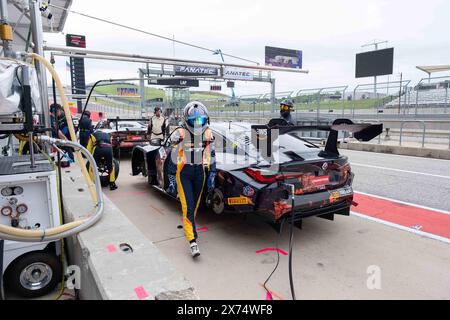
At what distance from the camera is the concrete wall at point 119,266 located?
2.17m

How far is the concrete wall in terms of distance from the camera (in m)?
2.17

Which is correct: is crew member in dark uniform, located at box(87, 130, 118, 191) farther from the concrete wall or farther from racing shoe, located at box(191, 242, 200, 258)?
racing shoe, located at box(191, 242, 200, 258)

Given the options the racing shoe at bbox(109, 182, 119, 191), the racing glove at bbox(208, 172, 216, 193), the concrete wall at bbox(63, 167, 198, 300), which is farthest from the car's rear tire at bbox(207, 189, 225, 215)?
the racing shoe at bbox(109, 182, 119, 191)

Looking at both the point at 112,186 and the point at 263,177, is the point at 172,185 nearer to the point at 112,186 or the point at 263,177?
the point at 263,177

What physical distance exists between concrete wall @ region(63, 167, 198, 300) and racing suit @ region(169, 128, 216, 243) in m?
0.77

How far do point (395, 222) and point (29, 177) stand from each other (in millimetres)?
4710

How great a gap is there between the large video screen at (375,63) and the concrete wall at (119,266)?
3454 cm

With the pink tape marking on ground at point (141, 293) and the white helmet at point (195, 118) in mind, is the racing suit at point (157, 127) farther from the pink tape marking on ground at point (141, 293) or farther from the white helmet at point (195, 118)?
the pink tape marking on ground at point (141, 293)

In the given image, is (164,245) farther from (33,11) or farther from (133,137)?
(133,137)

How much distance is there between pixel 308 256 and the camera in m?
3.74

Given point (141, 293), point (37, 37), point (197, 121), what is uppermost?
point (37, 37)

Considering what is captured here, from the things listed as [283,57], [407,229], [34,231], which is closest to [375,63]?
[283,57]

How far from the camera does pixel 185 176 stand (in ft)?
13.1

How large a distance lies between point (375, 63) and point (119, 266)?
1411 inches
